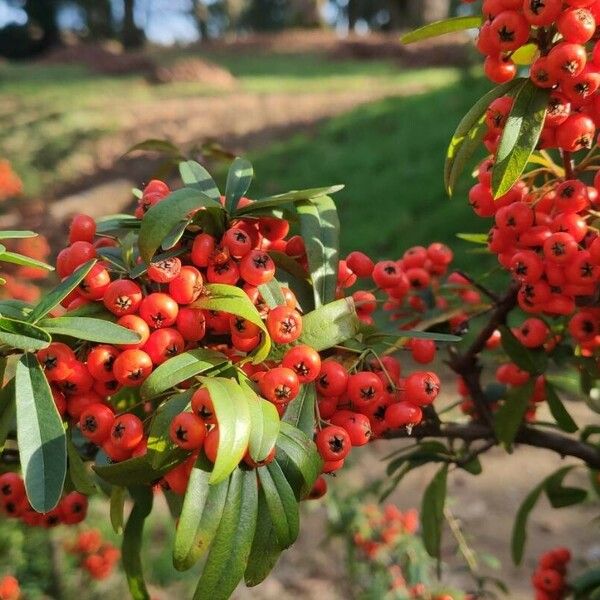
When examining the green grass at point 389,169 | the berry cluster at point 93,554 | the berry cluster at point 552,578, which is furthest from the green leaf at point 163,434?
the green grass at point 389,169

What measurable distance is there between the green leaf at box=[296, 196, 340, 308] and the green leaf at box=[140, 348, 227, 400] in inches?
10.2

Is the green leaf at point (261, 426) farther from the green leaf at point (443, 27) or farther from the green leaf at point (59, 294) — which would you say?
the green leaf at point (443, 27)

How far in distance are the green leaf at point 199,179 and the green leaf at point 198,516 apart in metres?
0.48

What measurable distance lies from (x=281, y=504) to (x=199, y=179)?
58cm

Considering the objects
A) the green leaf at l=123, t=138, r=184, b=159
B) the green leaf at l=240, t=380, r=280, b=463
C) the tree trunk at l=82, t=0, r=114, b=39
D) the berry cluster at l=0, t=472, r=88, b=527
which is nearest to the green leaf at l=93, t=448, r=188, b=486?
the green leaf at l=240, t=380, r=280, b=463

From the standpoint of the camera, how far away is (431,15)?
71.4ft

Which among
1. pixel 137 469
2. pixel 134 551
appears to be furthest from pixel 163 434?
pixel 134 551

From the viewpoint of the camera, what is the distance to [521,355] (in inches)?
60.0

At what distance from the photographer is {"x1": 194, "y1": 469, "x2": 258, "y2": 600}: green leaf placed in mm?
959

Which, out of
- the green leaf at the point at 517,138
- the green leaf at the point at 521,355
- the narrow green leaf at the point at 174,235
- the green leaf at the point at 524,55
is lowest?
the green leaf at the point at 521,355

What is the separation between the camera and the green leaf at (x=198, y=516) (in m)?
0.92

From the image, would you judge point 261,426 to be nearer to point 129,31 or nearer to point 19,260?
point 19,260

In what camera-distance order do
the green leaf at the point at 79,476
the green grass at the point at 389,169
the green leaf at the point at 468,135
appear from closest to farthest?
the green leaf at the point at 79,476 → the green leaf at the point at 468,135 → the green grass at the point at 389,169

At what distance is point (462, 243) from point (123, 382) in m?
7.07
